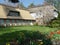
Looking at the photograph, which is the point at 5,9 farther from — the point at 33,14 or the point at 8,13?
the point at 33,14

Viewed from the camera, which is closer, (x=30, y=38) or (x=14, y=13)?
(x=30, y=38)

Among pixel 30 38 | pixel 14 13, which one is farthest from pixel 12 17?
pixel 30 38

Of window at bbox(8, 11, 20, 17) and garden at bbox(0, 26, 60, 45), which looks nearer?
garden at bbox(0, 26, 60, 45)

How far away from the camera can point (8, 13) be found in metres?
53.4

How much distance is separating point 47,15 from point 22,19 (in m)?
8.43

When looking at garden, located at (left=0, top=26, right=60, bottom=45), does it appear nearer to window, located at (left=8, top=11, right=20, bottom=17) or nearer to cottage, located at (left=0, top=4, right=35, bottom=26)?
cottage, located at (left=0, top=4, right=35, bottom=26)

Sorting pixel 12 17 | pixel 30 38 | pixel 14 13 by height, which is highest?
pixel 14 13

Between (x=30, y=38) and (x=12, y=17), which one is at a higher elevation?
(x=12, y=17)

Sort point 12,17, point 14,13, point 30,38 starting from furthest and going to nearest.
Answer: point 14,13 → point 12,17 → point 30,38

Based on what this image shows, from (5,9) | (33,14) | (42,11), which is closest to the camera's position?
(5,9)

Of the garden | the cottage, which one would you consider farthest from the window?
the garden

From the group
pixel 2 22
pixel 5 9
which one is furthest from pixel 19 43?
pixel 5 9

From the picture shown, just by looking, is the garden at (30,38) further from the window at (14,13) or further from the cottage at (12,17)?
the window at (14,13)

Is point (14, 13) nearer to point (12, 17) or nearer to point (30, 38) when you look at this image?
point (12, 17)
